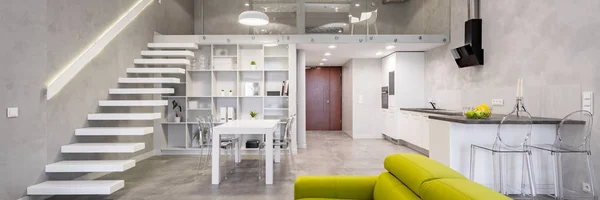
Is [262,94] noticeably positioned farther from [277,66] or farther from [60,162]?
[60,162]

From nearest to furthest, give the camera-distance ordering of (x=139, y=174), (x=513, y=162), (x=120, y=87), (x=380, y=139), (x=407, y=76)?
(x=513, y=162), (x=139, y=174), (x=120, y=87), (x=407, y=76), (x=380, y=139)

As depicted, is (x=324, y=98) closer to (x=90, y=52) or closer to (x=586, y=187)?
(x=90, y=52)

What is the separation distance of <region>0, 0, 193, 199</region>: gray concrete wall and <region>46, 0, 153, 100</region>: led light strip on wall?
0.07 metres

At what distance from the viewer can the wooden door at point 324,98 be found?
11.1 meters

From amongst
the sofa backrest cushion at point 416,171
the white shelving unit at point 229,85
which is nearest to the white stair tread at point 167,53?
the white shelving unit at point 229,85

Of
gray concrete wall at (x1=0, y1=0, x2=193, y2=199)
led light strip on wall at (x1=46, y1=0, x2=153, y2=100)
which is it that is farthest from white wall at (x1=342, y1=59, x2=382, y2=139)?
gray concrete wall at (x1=0, y1=0, x2=193, y2=199)

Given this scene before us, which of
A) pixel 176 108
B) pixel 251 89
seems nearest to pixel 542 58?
pixel 251 89

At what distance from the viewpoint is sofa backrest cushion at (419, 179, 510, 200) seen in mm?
1113

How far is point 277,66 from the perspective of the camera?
700 centimetres

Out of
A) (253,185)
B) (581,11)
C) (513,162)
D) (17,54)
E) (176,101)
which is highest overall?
(581,11)

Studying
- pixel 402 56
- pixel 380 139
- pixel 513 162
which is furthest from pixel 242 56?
pixel 513 162

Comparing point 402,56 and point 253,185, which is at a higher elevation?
point 402,56

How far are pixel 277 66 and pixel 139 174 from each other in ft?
11.2

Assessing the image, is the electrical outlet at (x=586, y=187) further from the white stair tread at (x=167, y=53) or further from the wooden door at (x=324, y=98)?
the wooden door at (x=324, y=98)
